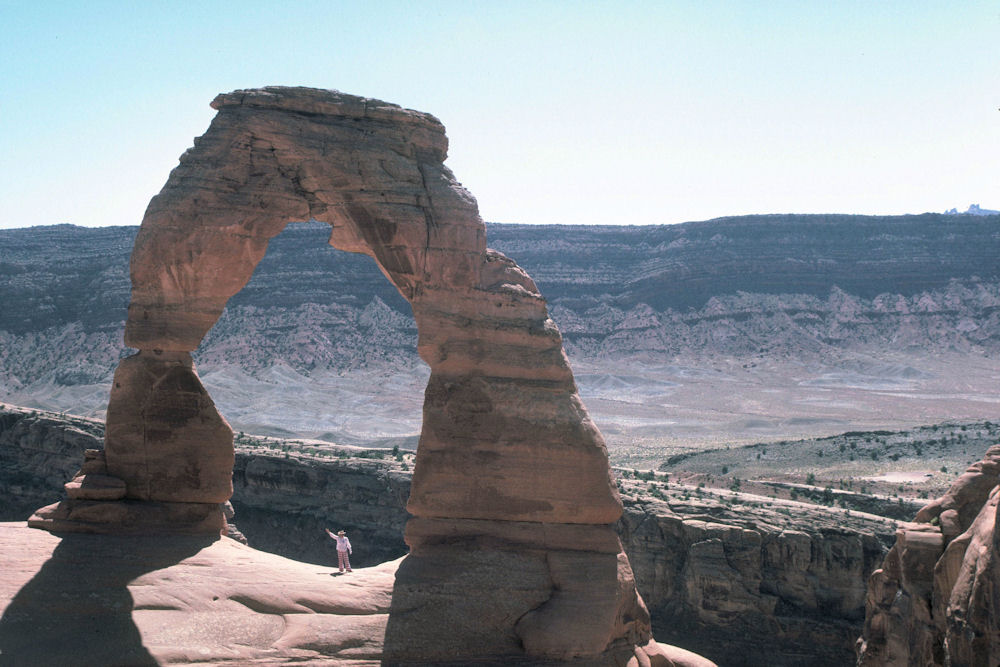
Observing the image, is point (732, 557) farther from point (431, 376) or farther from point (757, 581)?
point (431, 376)

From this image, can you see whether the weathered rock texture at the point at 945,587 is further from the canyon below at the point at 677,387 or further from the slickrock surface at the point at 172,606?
the canyon below at the point at 677,387

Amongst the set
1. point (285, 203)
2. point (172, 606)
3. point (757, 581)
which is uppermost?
point (285, 203)

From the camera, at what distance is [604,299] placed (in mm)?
105750

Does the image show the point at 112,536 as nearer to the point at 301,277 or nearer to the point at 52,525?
the point at 52,525

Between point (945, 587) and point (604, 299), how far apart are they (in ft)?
298

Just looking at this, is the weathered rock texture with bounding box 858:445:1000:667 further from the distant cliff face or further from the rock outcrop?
the distant cliff face

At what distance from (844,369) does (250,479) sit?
246 feet

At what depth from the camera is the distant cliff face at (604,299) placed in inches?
3462

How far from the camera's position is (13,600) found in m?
13.5

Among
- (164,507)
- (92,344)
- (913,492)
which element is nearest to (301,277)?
(92,344)

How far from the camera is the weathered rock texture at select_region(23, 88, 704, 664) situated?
51.2 ft

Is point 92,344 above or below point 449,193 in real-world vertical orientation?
below

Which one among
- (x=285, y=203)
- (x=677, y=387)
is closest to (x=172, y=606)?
(x=285, y=203)

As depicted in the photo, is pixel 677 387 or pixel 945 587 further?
pixel 677 387
